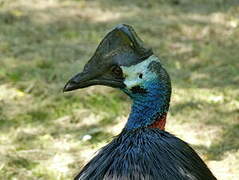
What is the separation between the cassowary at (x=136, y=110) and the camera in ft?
9.93

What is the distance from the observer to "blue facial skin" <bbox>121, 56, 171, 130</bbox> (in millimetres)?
3088

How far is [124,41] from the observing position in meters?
3.09

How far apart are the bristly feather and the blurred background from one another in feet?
5.70

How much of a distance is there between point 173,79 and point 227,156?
1589mm

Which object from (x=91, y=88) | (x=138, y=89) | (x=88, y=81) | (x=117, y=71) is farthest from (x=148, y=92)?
(x=91, y=88)

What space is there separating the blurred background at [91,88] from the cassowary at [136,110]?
179cm

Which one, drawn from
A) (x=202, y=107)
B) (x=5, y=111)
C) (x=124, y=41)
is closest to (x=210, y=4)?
(x=202, y=107)

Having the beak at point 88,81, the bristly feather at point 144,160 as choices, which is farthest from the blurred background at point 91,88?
the beak at point 88,81

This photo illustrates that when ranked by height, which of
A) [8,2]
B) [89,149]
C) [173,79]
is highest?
[8,2]

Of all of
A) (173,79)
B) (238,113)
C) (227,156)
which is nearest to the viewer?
(227,156)

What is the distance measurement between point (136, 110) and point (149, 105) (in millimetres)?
78

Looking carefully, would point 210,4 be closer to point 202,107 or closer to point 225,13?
point 225,13

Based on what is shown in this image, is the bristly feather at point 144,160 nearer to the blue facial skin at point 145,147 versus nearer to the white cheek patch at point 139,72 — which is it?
the blue facial skin at point 145,147

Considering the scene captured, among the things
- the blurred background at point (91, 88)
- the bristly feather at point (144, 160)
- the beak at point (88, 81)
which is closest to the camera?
the bristly feather at point (144, 160)
